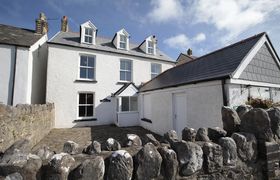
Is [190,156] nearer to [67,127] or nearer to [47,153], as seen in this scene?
[47,153]

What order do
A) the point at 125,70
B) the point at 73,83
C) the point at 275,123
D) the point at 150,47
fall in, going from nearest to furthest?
1. the point at 275,123
2. the point at 73,83
3. the point at 125,70
4. the point at 150,47

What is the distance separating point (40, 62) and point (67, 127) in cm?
567

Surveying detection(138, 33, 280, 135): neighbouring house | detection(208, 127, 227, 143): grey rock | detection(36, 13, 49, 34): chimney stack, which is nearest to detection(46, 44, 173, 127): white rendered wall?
detection(36, 13, 49, 34): chimney stack

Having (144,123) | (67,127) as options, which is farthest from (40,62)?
(144,123)

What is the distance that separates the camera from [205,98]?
5.67 m

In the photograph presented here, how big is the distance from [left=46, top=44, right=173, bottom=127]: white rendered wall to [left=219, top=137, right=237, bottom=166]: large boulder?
1098 centimetres

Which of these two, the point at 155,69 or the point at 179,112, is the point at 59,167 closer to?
the point at 179,112

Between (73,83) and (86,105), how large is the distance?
204 cm

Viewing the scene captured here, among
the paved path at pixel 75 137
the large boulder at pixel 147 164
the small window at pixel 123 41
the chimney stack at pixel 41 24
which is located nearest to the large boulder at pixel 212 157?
the large boulder at pixel 147 164

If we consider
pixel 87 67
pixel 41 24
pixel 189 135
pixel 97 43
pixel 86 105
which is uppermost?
pixel 41 24

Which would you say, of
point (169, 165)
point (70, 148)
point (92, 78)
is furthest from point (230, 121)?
point (92, 78)

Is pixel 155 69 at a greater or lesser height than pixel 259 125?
greater

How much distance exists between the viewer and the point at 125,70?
13250mm

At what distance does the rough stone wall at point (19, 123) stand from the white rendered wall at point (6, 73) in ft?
10.5
